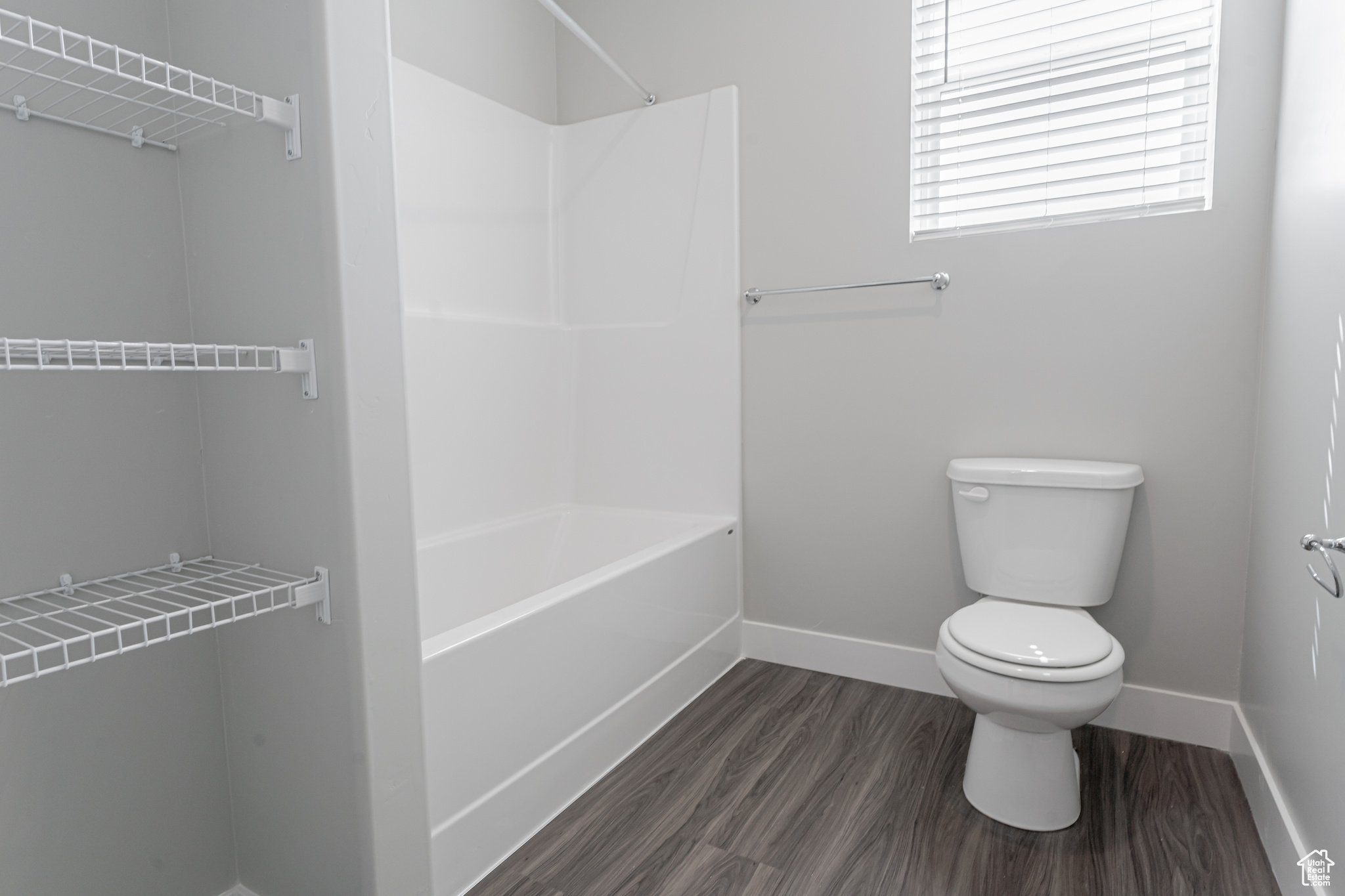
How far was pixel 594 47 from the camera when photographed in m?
2.23

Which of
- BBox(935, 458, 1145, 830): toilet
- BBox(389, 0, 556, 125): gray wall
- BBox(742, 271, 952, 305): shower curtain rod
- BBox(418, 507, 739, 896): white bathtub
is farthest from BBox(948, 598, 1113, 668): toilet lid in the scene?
BBox(389, 0, 556, 125): gray wall

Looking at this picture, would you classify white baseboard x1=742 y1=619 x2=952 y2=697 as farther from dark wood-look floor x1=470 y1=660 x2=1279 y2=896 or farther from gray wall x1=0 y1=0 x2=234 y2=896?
gray wall x1=0 y1=0 x2=234 y2=896

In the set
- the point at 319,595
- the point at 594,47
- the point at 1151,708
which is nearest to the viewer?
the point at 319,595

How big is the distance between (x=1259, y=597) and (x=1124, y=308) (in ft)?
2.56

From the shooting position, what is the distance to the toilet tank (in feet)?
6.20

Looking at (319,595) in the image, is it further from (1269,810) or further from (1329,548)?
(1269,810)

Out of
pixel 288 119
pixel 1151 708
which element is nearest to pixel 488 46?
pixel 288 119

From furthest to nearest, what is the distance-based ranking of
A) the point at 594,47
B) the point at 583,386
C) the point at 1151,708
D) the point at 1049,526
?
the point at 583,386 → the point at 594,47 → the point at 1151,708 → the point at 1049,526

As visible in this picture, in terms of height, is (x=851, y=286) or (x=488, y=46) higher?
(x=488, y=46)

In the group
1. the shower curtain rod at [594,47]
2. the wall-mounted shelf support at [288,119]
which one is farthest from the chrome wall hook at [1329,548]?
the shower curtain rod at [594,47]

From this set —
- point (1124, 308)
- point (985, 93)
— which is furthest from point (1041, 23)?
point (1124, 308)

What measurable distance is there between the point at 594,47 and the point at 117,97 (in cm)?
143

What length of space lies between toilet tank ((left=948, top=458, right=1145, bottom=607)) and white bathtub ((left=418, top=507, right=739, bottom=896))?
2.77 ft

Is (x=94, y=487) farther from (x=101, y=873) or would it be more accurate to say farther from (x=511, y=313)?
(x=511, y=313)
